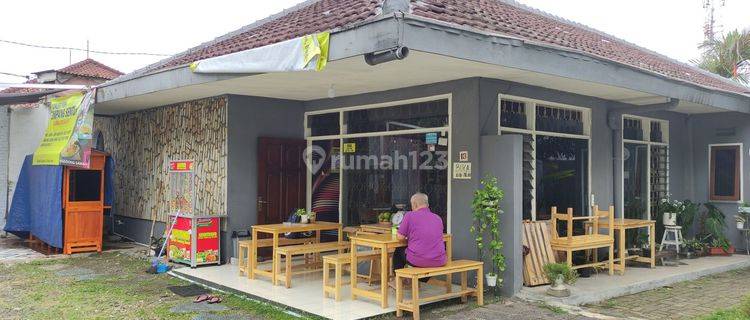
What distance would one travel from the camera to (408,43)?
16.5 feet

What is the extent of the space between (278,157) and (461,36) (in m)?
4.41

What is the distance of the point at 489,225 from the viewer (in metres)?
6.80

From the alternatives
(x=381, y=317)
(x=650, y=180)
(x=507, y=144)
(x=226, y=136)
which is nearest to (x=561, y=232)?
(x=507, y=144)

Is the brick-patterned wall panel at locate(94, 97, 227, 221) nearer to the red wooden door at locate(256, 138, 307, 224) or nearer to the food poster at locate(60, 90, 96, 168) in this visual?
the red wooden door at locate(256, 138, 307, 224)

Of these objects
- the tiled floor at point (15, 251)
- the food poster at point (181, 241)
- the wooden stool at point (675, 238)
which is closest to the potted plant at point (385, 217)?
the food poster at point (181, 241)

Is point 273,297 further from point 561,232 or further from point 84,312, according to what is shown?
point 561,232

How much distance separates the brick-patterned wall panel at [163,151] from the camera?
8.95 meters

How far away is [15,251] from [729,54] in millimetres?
18358


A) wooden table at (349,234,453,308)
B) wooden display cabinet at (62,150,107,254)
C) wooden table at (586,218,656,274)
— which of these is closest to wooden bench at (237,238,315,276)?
wooden table at (349,234,453,308)

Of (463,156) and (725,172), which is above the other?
(463,156)

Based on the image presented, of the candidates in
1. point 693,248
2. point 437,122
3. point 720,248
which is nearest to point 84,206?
point 437,122

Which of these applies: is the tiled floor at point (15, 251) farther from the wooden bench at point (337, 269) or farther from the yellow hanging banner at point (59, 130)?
the wooden bench at point (337, 269)

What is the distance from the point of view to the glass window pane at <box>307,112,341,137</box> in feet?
29.3

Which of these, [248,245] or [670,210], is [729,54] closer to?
[670,210]
